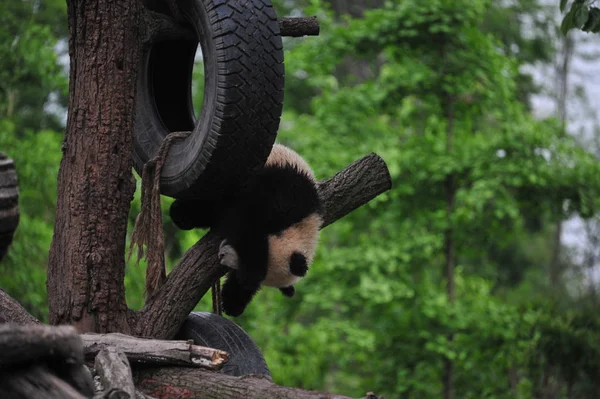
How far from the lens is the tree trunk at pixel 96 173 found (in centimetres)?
348

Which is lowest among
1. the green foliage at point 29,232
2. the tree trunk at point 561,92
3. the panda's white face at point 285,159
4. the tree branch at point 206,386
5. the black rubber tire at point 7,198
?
the tree trunk at point 561,92

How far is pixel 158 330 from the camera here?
358 centimetres

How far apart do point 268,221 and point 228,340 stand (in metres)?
0.60

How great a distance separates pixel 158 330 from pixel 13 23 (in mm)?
6565

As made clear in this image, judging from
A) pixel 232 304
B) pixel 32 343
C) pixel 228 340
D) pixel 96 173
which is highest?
pixel 32 343

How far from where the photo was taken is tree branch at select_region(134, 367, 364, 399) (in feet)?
8.67

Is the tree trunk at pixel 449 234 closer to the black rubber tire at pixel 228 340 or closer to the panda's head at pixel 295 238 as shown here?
the panda's head at pixel 295 238

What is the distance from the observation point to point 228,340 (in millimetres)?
3711

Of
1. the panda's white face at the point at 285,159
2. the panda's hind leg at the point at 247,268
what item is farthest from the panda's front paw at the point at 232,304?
the panda's white face at the point at 285,159

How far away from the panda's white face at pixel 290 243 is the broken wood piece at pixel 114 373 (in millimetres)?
1110

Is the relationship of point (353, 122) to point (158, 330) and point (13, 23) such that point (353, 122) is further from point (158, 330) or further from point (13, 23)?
point (158, 330)

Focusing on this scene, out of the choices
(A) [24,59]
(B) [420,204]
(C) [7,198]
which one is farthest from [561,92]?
(C) [7,198]

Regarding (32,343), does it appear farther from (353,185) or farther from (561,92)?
(561,92)

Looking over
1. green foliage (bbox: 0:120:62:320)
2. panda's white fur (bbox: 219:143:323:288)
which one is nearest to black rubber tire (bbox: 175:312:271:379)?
panda's white fur (bbox: 219:143:323:288)
